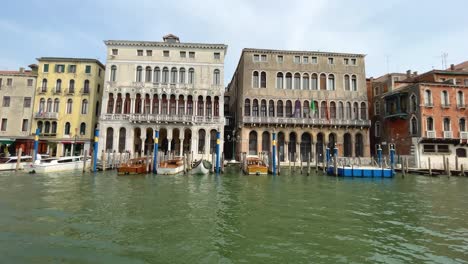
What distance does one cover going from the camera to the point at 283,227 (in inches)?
277

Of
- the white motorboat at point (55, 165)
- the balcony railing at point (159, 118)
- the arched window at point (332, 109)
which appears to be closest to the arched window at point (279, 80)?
the arched window at point (332, 109)

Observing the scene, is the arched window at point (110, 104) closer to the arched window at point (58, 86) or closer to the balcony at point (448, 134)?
the arched window at point (58, 86)

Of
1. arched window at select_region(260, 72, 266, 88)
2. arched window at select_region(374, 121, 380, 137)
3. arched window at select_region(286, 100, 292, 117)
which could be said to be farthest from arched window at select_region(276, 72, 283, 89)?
arched window at select_region(374, 121, 380, 137)

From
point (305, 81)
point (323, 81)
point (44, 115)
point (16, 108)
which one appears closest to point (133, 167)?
point (44, 115)

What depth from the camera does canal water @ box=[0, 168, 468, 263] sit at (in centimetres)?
520

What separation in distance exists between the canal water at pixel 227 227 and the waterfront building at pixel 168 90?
55.7 feet

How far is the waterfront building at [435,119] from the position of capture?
85.5ft

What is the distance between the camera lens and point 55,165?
2009 cm

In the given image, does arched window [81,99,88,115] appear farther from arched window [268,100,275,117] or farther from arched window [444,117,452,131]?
arched window [444,117,452,131]

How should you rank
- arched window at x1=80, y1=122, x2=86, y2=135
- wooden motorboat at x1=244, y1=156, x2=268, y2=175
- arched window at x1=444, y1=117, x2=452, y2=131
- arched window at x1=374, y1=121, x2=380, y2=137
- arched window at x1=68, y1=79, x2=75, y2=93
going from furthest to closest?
1. arched window at x1=374, y1=121, x2=380, y2=137
2. arched window at x1=68, y1=79, x2=75, y2=93
3. arched window at x1=80, y1=122, x2=86, y2=135
4. arched window at x1=444, y1=117, x2=452, y2=131
5. wooden motorboat at x1=244, y1=156, x2=268, y2=175

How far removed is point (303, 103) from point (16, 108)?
31101mm

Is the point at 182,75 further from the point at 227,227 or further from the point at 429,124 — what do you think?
the point at 429,124

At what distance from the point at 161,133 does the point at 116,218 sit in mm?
23261

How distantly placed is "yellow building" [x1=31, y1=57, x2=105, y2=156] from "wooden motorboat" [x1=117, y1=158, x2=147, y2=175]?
11.9 metres
